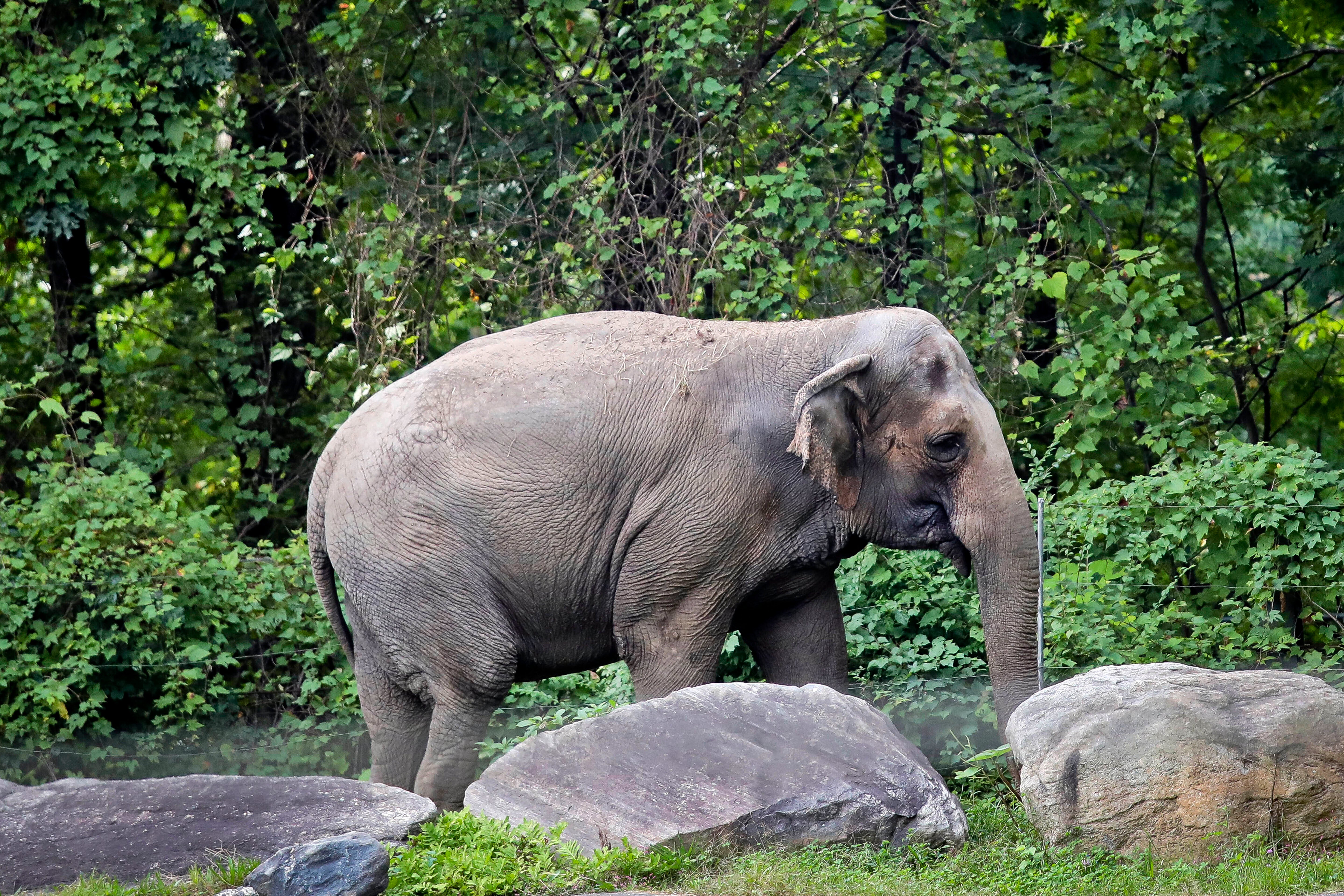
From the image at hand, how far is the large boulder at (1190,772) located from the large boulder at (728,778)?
0.43 metres

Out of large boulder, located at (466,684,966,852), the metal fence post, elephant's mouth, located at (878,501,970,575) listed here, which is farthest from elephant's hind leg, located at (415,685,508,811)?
the metal fence post

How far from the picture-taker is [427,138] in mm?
12898

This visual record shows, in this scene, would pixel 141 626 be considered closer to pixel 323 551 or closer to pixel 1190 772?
pixel 323 551

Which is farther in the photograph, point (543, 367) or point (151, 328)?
point (151, 328)

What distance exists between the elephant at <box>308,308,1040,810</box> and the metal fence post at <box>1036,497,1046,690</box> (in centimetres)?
8

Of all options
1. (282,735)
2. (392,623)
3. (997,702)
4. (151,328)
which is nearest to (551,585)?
(392,623)

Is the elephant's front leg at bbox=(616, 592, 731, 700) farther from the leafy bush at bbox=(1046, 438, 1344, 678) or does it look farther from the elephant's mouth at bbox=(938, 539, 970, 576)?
the leafy bush at bbox=(1046, 438, 1344, 678)

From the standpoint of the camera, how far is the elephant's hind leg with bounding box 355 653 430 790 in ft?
23.0

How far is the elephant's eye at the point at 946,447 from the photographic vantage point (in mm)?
6512

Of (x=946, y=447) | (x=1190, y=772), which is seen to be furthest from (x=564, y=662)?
(x=1190, y=772)

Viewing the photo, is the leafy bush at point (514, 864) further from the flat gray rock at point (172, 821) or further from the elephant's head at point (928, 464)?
the elephant's head at point (928, 464)

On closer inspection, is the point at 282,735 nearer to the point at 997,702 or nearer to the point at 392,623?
the point at 392,623

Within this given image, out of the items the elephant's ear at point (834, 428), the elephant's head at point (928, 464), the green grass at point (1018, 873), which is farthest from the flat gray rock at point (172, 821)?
the elephant's head at point (928, 464)

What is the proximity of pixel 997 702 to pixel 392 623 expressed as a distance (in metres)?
2.61
